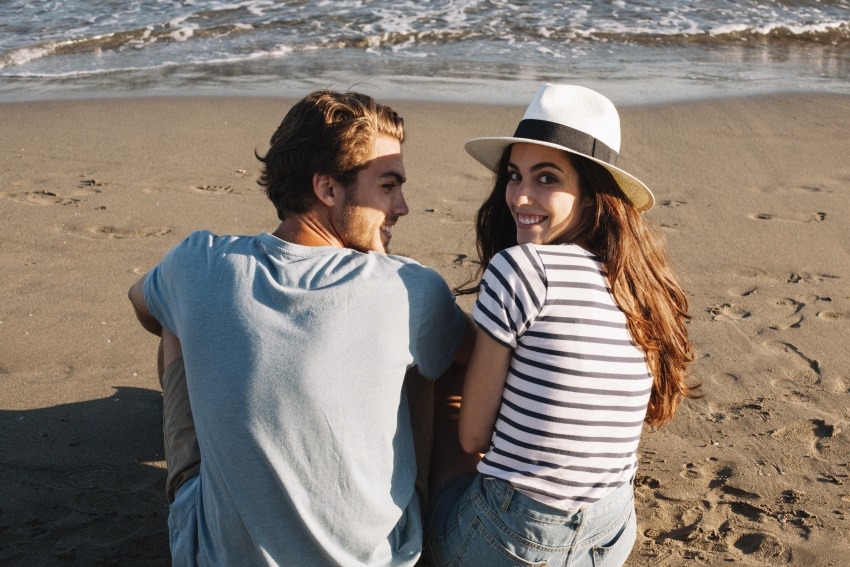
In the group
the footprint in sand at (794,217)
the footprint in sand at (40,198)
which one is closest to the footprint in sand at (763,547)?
the footprint in sand at (794,217)

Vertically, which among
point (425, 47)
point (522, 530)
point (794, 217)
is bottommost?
point (425, 47)

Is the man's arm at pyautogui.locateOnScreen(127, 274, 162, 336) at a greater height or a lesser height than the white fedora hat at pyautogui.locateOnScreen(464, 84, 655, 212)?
lesser

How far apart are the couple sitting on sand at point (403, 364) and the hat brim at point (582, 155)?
0.01m

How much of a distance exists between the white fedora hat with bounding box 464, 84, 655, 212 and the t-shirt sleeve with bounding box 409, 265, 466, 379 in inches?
18.5

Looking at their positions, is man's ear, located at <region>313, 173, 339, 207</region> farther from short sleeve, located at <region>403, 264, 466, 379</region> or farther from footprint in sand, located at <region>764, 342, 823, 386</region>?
footprint in sand, located at <region>764, 342, 823, 386</region>

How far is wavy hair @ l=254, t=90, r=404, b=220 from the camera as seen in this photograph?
256 centimetres

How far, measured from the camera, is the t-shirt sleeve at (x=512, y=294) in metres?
2.23

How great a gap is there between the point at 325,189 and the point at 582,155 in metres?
0.70

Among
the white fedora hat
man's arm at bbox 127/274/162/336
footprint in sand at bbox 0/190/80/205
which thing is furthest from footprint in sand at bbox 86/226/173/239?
the white fedora hat

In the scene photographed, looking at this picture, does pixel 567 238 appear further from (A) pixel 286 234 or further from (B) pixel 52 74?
(B) pixel 52 74

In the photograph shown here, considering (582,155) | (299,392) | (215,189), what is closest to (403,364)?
(299,392)

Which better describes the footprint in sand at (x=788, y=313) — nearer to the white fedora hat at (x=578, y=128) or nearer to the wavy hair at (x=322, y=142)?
the white fedora hat at (x=578, y=128)

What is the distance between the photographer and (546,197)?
2568mm

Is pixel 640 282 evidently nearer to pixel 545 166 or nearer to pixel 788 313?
pixel 545 166
